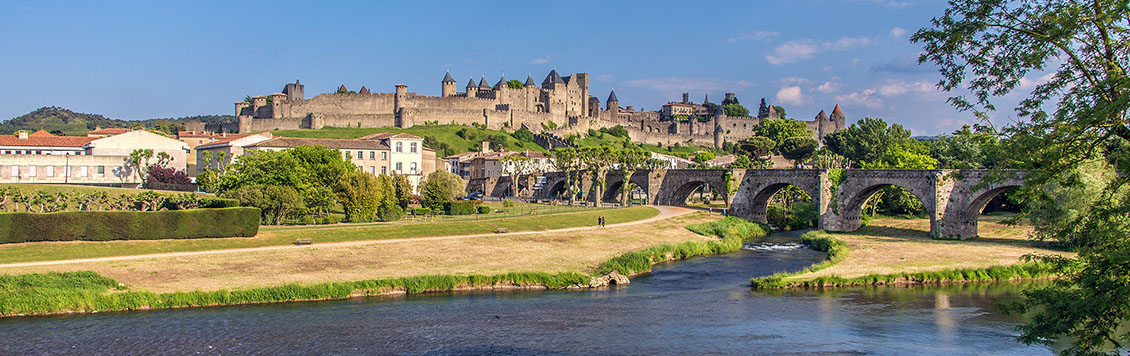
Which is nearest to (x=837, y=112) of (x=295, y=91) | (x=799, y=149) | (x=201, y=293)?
(x=799, y=149)

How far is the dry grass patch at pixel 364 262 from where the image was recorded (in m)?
28.1

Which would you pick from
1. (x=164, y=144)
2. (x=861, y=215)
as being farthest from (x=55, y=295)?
(x=164, y=144)

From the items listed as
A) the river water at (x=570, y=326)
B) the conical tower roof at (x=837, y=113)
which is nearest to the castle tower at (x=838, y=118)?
the conical tower roof at (x=837, y=113)

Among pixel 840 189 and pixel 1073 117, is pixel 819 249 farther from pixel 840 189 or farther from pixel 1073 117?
pixel 1073 117

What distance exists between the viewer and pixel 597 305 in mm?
27266

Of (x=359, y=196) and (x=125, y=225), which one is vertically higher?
(x=359, y=196)

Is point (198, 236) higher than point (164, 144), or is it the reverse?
point (164, 144)

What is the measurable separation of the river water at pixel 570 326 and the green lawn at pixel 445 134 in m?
99.6

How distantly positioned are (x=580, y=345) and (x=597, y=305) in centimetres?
597

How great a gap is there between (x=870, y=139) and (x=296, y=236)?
3046 inches

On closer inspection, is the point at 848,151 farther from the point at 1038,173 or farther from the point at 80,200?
the point at 1038,173

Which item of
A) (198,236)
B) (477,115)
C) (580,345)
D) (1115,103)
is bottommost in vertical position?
(580,345)

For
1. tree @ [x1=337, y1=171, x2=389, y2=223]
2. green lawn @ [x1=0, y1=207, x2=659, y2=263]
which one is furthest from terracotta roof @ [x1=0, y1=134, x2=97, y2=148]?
green lawn @ [x1=0, y1=207, x2=659, y2=263]

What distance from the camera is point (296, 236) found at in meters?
37.1
